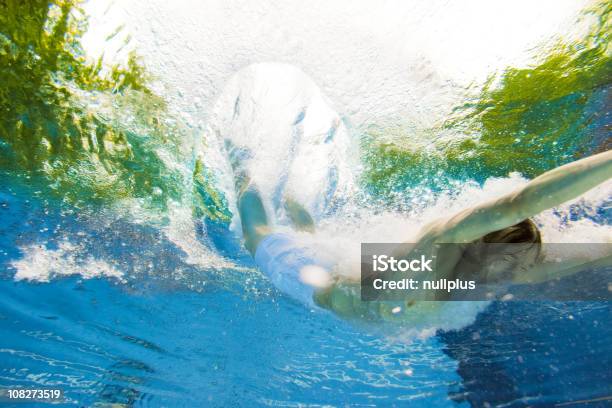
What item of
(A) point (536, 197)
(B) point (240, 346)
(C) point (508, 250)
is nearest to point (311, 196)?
(C) point (508, 250)

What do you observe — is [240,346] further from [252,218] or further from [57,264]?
[252,218]

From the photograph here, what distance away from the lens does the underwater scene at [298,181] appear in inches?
146

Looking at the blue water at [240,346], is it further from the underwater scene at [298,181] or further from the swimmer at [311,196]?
the swimmer at [311,196]

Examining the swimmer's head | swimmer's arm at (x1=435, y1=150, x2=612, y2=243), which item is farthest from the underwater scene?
the swimmer's head

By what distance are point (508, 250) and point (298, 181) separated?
3.81 m

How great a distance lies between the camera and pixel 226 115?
4887mm

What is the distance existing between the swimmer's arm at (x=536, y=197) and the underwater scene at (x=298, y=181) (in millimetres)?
12

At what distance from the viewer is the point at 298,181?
19.0 feet

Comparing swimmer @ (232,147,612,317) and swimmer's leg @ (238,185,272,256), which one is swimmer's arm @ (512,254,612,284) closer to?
swimmer @ (232,147,612,317)

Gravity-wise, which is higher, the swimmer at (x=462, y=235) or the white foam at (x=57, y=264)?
the white foam at (x=57, y=264)

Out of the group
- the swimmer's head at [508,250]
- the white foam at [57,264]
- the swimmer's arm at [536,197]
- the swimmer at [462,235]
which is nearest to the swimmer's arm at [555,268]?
the swimmer at [462,235]

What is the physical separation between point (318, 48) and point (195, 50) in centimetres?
160

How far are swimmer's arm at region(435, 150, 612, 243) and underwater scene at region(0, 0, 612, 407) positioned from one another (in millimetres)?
12

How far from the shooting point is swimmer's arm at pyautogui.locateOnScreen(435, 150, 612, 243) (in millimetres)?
1599
